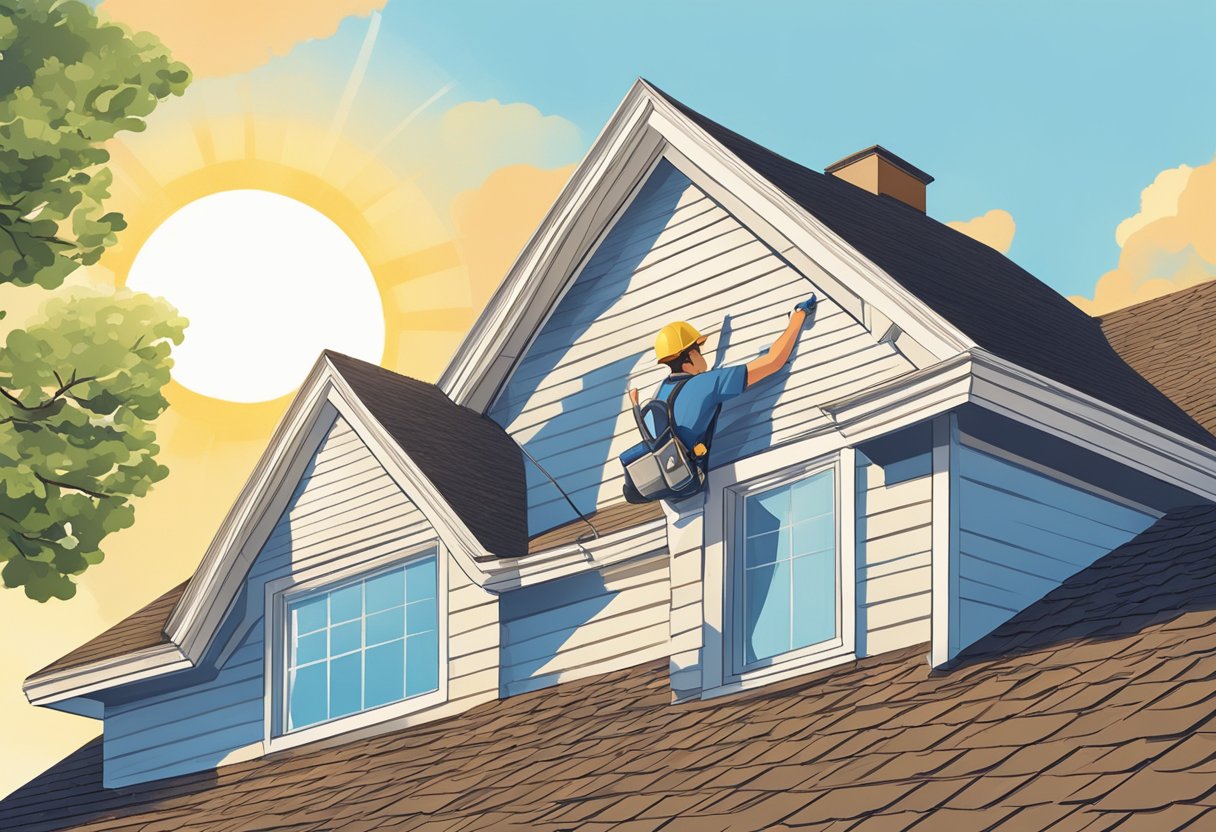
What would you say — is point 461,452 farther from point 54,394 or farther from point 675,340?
point 54,394

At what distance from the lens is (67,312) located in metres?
15.4

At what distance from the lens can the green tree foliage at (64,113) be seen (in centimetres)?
1516

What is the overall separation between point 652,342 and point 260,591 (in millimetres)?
4388

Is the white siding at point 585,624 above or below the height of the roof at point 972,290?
below

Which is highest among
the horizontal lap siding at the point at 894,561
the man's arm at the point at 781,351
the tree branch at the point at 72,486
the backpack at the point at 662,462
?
the tree branch at the point at 72,486

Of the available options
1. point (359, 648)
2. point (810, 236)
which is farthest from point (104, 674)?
point (810, 236)

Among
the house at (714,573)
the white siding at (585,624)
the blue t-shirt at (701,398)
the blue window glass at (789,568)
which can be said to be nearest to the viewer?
the house at (714,573)

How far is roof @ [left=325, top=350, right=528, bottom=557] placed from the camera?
14.6 meters

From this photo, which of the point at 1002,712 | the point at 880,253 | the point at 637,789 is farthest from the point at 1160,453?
the point at 637,789

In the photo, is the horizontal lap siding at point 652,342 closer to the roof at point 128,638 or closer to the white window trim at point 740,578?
the white window trim at point 740,578

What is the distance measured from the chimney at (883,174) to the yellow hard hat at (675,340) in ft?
19.6

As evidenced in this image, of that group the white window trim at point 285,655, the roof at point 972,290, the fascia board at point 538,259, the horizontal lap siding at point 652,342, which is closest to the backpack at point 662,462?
the horizontal lap siding at point 652,342

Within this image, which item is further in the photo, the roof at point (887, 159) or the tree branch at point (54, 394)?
the roof at point (887, 159)

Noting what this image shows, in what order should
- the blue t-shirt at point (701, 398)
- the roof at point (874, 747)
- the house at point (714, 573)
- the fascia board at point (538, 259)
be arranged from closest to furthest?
1. the roof at point (874, 747)
2. the house at point (714, 573)
3. the blue t-shirt at point (701, 398)
4. the fascia board at point (538, 259)
